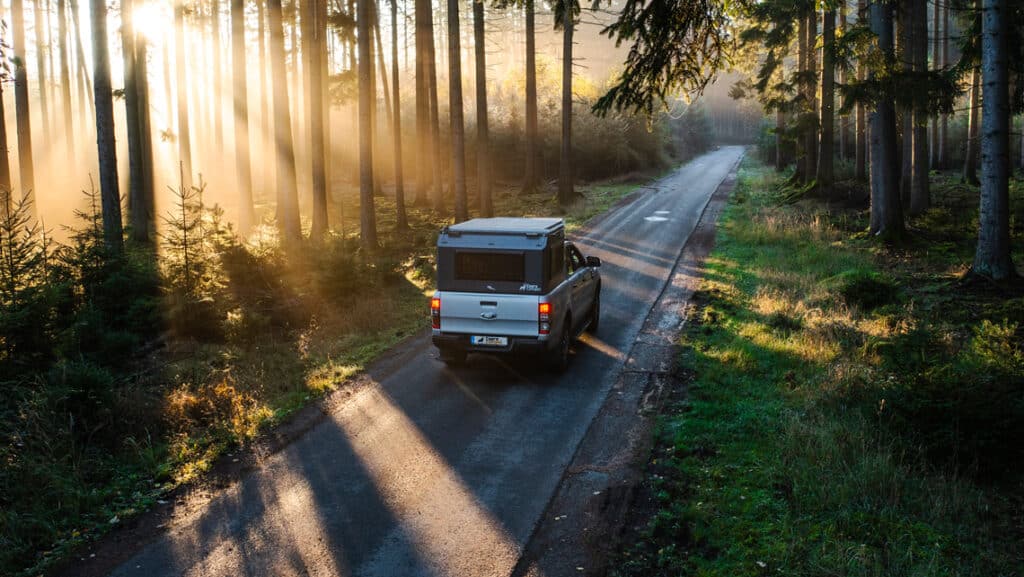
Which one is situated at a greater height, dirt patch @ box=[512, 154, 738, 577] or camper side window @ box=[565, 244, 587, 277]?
camper side window @ box=[565, 244, 587, 277]

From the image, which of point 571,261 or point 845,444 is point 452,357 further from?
point 845,444

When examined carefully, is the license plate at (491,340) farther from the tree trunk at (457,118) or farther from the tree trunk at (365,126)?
the tree trunk at (457,118)

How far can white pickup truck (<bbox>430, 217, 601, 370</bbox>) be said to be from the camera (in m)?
11.5

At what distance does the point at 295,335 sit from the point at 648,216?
21990mm

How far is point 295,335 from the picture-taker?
14453 mm

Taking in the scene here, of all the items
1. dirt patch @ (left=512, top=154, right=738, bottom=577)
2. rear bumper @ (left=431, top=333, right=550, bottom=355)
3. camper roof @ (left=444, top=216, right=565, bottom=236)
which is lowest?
dirt patch @ (left=512, top=154, right=738, bottom=577)

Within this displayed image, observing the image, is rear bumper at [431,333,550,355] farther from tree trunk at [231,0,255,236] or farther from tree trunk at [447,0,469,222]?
tree trunk at [231,0,255,236]

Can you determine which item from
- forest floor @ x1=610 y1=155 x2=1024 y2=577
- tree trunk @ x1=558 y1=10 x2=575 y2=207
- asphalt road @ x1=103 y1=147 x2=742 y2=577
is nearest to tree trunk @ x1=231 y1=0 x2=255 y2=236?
tree trunk @ x1=558 y1=10 x2=575 y2=207

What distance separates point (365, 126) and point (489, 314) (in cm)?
1273

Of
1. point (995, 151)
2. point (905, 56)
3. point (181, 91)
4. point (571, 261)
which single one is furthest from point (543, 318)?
point (181, 91)

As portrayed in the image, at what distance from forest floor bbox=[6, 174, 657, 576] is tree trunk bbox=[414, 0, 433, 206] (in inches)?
431

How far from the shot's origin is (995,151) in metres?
14.6

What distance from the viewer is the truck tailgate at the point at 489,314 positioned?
1154cm

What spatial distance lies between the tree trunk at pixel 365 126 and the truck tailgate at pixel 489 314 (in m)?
10.3
